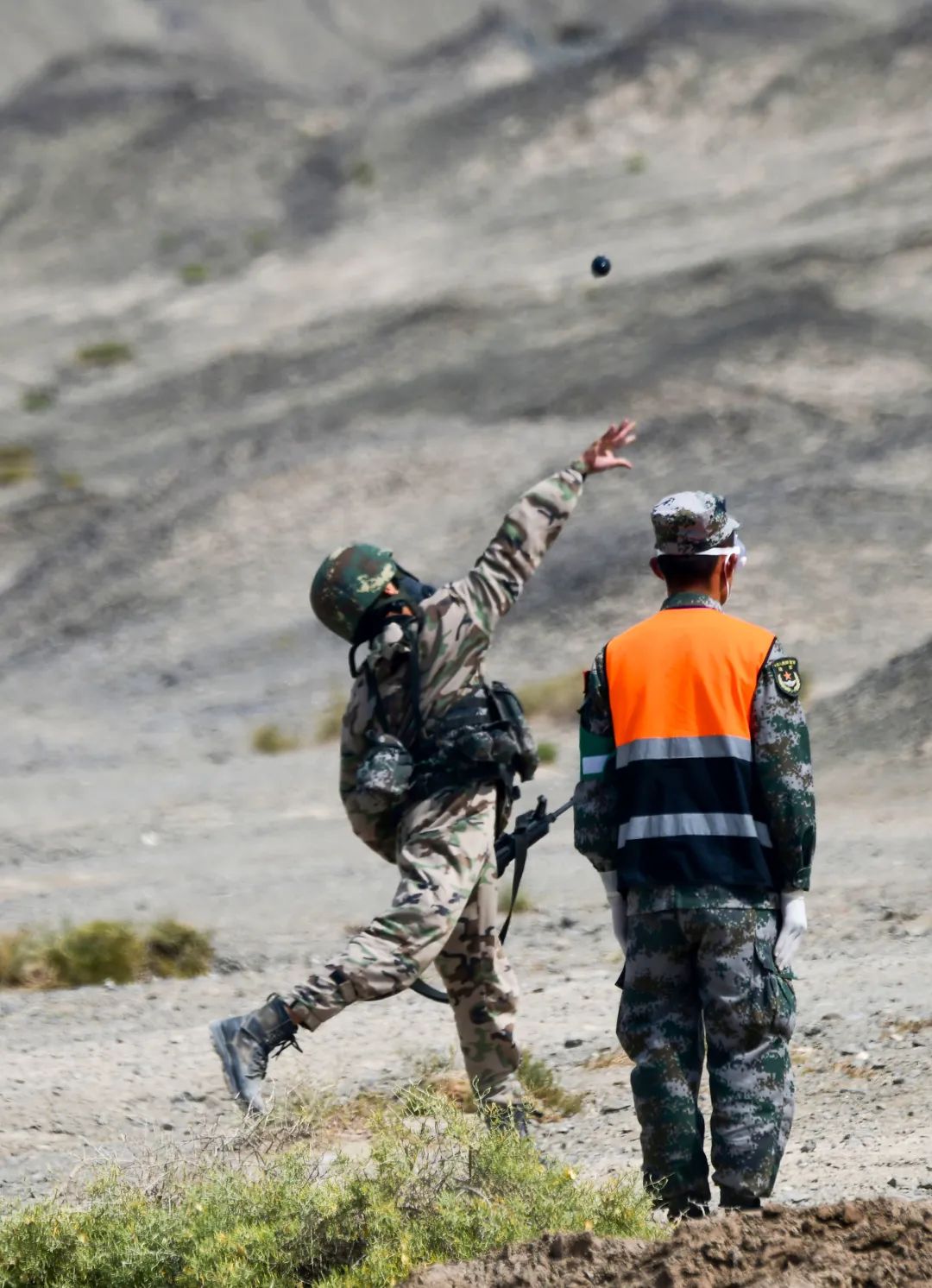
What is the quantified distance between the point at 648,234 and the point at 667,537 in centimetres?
3775

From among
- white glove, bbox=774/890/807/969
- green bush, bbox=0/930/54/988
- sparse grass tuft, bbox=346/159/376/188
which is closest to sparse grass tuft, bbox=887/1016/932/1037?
white glove, bbox=774/890/807/969

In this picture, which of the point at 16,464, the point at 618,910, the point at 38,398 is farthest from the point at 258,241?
the point at 618,910

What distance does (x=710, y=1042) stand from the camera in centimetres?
436

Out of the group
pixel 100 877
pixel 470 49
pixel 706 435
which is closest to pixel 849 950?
pixel 100 877

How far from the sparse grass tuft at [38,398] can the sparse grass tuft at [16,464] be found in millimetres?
2063

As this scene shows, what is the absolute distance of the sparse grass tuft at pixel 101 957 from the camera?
10.6m

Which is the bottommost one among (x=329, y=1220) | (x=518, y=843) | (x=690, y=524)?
(x=329, y=1220)

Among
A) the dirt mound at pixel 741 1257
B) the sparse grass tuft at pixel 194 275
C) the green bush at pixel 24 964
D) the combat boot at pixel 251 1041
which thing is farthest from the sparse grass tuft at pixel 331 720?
the sparse grass tuft at pixel 194 275

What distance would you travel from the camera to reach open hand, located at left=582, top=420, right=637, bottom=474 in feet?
19.2

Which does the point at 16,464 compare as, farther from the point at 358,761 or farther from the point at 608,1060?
the point at 358,761

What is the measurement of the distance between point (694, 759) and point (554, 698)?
53.5ft

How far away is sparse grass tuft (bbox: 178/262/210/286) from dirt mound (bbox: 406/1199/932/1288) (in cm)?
4641

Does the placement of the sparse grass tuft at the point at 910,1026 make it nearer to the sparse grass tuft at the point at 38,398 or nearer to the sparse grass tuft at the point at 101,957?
the sparse grass tuft at the point at 101,957

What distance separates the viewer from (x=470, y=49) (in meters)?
60.9
